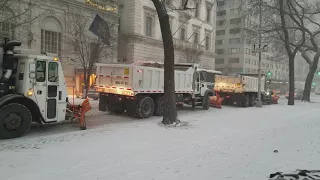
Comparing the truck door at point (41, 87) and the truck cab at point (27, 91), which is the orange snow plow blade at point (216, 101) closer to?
the truck cab at point (27, 91)

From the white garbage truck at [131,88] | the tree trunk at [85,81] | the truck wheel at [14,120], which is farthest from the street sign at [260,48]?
the truck wheel at [14,120]

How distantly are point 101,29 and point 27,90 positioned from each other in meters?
19.6

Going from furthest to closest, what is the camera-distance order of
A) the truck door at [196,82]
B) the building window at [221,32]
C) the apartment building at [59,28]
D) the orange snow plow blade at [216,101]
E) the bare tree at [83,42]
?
the building window at [221,32]
the bare tree at [83,42]
the apartment building at [59,28]
the orange snow plow blade at [216,101]
the truck door at [196,82]

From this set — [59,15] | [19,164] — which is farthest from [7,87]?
[59,15]

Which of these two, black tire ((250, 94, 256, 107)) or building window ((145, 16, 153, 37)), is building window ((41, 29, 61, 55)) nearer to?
building window ((145, 16, 153, 37))

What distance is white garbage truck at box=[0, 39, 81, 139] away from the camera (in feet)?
28.9

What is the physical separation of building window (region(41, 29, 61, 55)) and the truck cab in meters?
18.4

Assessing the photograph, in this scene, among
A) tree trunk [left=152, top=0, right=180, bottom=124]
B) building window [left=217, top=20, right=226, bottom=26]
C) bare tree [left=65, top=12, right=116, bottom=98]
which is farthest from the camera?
building window [left=217, top=20, right=226, bottom=26]

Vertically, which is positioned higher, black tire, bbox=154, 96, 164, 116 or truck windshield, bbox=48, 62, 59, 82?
truck windshield, bbox=48, 62, 59, 82

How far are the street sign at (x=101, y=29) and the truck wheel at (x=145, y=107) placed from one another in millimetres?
13990

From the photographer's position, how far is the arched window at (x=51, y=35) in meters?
26.6

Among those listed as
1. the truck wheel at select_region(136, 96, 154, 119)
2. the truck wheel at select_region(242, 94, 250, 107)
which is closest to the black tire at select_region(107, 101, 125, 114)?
the truck wheel at select_region(136, 96, 154, 119)

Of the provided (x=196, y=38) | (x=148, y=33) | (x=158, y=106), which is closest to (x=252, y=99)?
(x=158, y=106)

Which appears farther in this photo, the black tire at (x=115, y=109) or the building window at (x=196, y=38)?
the building window at (x=196, y=38)
